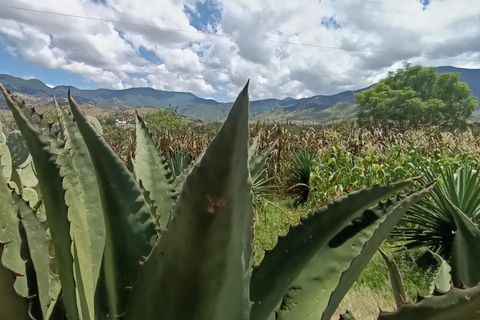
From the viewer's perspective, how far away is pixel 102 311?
2.10 ft

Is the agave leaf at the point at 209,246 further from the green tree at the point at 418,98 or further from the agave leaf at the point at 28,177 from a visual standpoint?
the green tree at the point at 418,98

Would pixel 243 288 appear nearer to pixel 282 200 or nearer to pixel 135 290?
pixel 135 290

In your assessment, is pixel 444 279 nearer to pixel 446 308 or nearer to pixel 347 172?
pixel 446 308

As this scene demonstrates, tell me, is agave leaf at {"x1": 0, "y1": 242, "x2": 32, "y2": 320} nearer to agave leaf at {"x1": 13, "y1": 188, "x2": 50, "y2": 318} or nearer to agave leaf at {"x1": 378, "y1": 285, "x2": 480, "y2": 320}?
agave leaf at {"x1": 13, "y1": 188, "x2": 50, "y2": 318}

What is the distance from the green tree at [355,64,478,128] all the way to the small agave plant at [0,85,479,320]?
60.3 metres

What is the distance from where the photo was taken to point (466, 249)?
64cm

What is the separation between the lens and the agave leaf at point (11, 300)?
1.65 ft

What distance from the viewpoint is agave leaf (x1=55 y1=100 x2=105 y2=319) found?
0.68m

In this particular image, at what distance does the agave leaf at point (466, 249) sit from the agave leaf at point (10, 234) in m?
0.72

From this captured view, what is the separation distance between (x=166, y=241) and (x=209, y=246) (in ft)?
0.20

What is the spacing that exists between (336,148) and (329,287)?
8.09m

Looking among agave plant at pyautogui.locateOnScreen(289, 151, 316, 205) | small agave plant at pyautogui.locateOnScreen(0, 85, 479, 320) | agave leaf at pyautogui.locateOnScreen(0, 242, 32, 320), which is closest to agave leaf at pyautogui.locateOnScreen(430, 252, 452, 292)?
small agave plant at pyautogui.locateOnScreen(0, 85, 479, 320)

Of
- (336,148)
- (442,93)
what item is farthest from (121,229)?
(442,93)

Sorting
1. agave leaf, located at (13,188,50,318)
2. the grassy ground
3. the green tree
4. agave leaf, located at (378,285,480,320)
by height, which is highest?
the green tree
